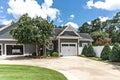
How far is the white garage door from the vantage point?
33875 millimetres

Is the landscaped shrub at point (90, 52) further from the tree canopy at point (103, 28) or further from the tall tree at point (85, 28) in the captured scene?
the tall tree at point (85, 28)

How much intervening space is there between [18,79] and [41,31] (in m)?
17.1

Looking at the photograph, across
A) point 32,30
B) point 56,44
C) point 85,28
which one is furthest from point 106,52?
point 85,28

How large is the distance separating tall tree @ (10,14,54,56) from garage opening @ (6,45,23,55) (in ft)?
18.7

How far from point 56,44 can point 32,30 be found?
7697mm

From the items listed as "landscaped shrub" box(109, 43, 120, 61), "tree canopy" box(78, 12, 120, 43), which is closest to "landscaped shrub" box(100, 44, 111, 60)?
"landscaped shrub" box(109, 43, 120, 61)

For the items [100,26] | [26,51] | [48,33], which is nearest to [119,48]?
[48,33]

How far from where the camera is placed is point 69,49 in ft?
112

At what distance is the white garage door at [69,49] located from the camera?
3388cm

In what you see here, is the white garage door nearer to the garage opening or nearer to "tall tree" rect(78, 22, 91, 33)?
the garage opening

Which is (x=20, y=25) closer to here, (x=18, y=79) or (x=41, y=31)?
(x=41, y=31)

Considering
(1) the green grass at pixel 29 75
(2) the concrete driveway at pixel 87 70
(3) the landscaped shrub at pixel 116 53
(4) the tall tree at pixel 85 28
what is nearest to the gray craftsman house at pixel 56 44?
(3) the landscaped shrub at pixel 116 53

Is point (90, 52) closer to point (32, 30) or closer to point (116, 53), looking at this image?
point (116, 53)

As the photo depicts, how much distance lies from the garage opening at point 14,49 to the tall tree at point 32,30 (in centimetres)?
571
